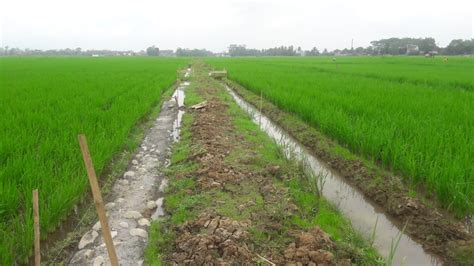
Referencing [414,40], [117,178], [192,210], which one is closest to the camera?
[192,210]

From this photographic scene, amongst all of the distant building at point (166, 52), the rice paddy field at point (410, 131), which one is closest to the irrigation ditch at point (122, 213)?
Result: the rice paddy field at point (410, 131)

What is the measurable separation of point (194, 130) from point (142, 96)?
3303mm

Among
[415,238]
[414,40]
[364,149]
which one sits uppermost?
[414,40]

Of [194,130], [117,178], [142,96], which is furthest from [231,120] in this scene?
[117,178]

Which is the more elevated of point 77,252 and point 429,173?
point 429,173

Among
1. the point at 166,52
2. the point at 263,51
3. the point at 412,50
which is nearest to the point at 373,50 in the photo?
the point at 412,50

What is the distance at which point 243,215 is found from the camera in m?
3.29

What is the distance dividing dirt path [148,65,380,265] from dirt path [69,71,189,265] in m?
0.16

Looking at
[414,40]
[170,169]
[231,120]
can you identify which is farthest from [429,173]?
[414,40]

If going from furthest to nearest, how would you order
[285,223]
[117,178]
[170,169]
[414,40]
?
1. [414,40]
2. [170,169]
3. [117,178]
4. [285,223]

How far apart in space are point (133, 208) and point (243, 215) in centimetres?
128

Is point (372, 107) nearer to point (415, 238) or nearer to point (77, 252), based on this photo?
point (415, 238)

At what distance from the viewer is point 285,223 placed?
313cm

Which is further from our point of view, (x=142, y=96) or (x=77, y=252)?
(x=142, y=96)
